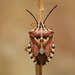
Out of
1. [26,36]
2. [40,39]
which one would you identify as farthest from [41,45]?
[26,36]

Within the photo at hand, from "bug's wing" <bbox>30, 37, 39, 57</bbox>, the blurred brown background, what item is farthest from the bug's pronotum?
the blurred brown background

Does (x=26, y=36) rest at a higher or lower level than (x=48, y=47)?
higher

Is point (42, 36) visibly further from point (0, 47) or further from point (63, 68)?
point (63, 68)

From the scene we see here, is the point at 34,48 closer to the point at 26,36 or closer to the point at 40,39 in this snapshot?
the point at 40,39

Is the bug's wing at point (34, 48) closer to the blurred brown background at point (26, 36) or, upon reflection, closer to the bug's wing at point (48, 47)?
the bug's wing at point (48, 47)

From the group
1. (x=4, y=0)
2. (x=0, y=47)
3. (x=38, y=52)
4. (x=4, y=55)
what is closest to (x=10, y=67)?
(x=4, y=55)

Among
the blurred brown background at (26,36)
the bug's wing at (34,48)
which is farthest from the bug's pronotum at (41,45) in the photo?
the blurred brown background at (26,36)

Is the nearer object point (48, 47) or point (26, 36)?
point (48, 47)
